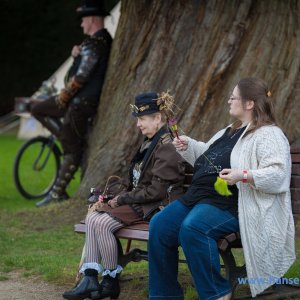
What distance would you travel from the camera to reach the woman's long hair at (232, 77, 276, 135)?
4.92 metres

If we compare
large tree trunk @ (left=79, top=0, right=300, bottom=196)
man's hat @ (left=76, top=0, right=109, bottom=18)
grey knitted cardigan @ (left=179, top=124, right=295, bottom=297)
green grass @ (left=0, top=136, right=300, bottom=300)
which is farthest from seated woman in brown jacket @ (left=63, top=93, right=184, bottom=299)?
man's hat @ (left=76, top=0, right=109, bottom=18)

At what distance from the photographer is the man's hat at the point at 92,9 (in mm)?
9109

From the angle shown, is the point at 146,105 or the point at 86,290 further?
the point at 146,105

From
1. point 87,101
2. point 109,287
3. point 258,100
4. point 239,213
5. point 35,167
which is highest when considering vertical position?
point 87,101

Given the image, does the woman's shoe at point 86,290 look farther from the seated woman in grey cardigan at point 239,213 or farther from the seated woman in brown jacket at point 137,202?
the seated woman in grey cardigan at point 239,213

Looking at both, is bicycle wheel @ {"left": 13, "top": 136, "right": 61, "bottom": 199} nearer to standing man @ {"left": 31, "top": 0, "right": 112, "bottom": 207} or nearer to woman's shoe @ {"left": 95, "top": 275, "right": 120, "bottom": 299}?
standing man @ {"left": 31, "top": 0, "right": 112, "bottom": 207}

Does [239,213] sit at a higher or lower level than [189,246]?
higher

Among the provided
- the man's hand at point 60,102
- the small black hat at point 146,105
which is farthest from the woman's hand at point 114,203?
the man's hand at point 60,102

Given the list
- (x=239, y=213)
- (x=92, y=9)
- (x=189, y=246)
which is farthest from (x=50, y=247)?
(x=239, y=213)

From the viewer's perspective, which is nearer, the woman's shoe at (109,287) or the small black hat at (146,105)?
the woman's shoe at (109,287)

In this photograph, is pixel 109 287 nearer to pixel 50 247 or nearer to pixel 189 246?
pixel 189 246

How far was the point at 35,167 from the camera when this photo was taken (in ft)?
34.8

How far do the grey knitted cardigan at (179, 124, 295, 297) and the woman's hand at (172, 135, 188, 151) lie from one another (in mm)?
483

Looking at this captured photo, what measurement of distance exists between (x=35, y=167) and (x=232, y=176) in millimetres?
6262
